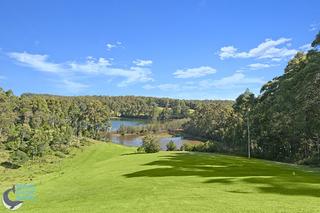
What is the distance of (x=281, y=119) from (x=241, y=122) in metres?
37.5

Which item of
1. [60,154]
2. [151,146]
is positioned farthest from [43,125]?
[151,146]

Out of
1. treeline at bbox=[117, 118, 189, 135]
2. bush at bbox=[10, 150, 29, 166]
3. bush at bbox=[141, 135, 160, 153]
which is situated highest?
treeline at bbox=[117, 118, 189, 135]

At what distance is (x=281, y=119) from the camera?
42625 millimetres

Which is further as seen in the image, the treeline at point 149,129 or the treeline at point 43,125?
the treeline at point 149,129

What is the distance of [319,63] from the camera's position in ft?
96.1

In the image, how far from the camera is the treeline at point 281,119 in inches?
1230

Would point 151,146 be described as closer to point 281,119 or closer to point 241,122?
point 241,122

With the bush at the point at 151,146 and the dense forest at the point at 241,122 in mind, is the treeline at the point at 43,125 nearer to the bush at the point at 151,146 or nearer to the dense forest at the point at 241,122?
the dense forest at the point at 241,122

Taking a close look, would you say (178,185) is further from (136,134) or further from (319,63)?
(136,134)

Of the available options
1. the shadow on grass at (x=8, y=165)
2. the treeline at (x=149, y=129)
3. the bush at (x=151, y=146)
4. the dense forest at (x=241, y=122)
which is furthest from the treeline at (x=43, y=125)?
the treeline at (x=149, y=129)

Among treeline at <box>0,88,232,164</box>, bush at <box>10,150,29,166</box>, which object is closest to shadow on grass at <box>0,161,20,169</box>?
bush at <box>10,150,29,166</box>

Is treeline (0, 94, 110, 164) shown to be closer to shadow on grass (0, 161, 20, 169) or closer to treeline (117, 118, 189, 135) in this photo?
shadow on grass (0, 161, 20, 169)

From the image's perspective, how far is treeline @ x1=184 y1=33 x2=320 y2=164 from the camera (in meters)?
31.2

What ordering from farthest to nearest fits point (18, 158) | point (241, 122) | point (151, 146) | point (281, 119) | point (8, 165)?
point (241, 122) → point (18, 158) → point (8, 165) → point (151, 146) → point (281, 119)
